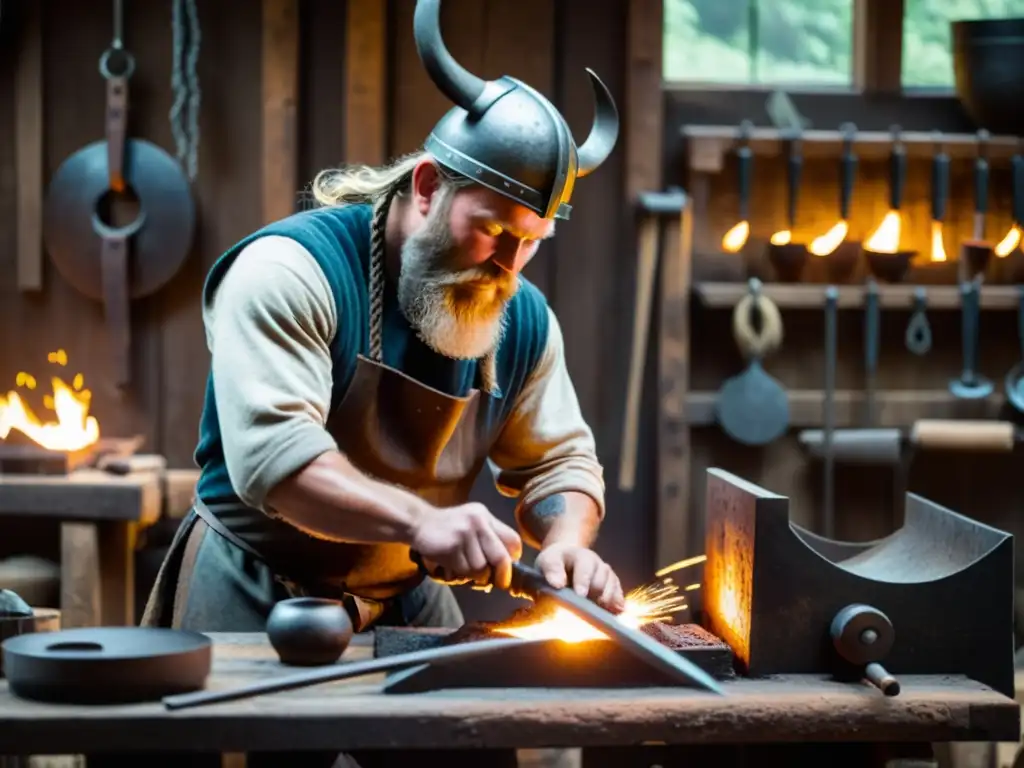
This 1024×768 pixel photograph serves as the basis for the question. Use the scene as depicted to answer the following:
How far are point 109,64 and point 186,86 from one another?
279 millimetres

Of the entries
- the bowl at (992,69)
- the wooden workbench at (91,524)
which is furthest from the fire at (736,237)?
the wooden workbench at (91,524)

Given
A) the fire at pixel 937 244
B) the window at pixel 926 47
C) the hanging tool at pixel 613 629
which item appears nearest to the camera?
the hanging tool at pixel 613 629

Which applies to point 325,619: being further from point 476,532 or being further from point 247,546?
point 247,546

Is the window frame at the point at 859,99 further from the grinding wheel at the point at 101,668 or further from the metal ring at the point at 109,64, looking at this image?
the grinding wheel at the point at 101,668

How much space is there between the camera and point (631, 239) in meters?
5.54

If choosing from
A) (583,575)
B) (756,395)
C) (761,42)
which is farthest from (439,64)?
(761,42)

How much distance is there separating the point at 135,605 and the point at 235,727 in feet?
10.3

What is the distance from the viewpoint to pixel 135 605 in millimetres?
5375

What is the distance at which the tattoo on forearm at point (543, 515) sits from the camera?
3.39m

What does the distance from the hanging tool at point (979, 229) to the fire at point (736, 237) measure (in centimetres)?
86

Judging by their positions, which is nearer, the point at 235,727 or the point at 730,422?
the point at 235,727

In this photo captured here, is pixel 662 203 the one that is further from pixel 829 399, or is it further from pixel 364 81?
pixel 364 81

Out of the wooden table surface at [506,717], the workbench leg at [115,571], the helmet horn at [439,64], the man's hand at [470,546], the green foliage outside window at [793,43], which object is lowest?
the workbench leg at [115,571]

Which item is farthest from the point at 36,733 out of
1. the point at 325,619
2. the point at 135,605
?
the point at 135,605
